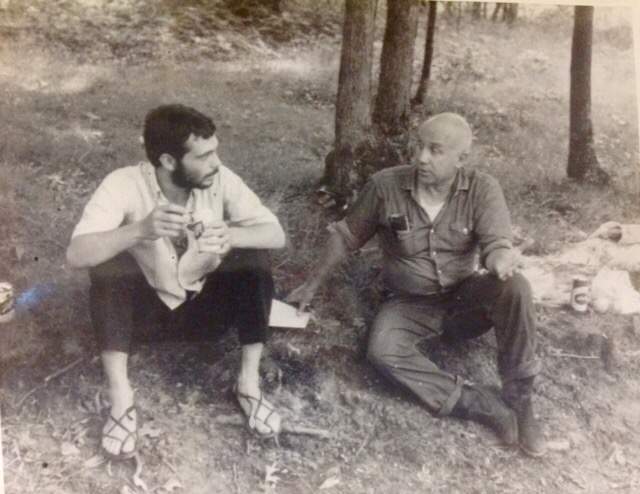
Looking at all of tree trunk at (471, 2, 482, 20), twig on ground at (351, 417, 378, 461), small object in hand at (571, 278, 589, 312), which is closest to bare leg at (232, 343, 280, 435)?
twig on ground at (351, 417, 378, 461)

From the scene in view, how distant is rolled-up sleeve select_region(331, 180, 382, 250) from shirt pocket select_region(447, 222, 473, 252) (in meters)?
0.21

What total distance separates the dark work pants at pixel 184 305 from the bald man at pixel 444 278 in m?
0.20

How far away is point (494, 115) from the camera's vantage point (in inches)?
92.0

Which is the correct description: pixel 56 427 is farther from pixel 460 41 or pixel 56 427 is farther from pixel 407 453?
pixel 460 41

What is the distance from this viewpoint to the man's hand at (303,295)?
2195 mm

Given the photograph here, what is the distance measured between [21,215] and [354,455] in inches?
41.7

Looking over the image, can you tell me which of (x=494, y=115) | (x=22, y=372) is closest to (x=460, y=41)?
(x=494, y=115)

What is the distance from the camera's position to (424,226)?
86.7 inches

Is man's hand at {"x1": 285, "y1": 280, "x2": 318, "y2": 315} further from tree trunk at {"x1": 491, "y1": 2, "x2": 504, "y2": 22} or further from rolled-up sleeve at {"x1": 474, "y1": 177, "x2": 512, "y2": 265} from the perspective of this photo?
tree trunk at {"x1": 491, "y1": 2, "x2": 504, "y2": 22}

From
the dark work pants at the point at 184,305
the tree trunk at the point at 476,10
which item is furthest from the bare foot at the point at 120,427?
the tree trunk at the point at 476,10

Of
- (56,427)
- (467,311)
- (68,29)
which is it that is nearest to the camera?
(56,427)

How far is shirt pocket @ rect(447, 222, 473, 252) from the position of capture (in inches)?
86.4

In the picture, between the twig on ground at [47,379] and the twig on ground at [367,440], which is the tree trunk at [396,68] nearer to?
the twig on ground at [367,440]

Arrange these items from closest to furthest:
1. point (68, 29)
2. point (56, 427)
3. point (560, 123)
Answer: point (56, 427) < point (68, 29) < point (560, 123)
